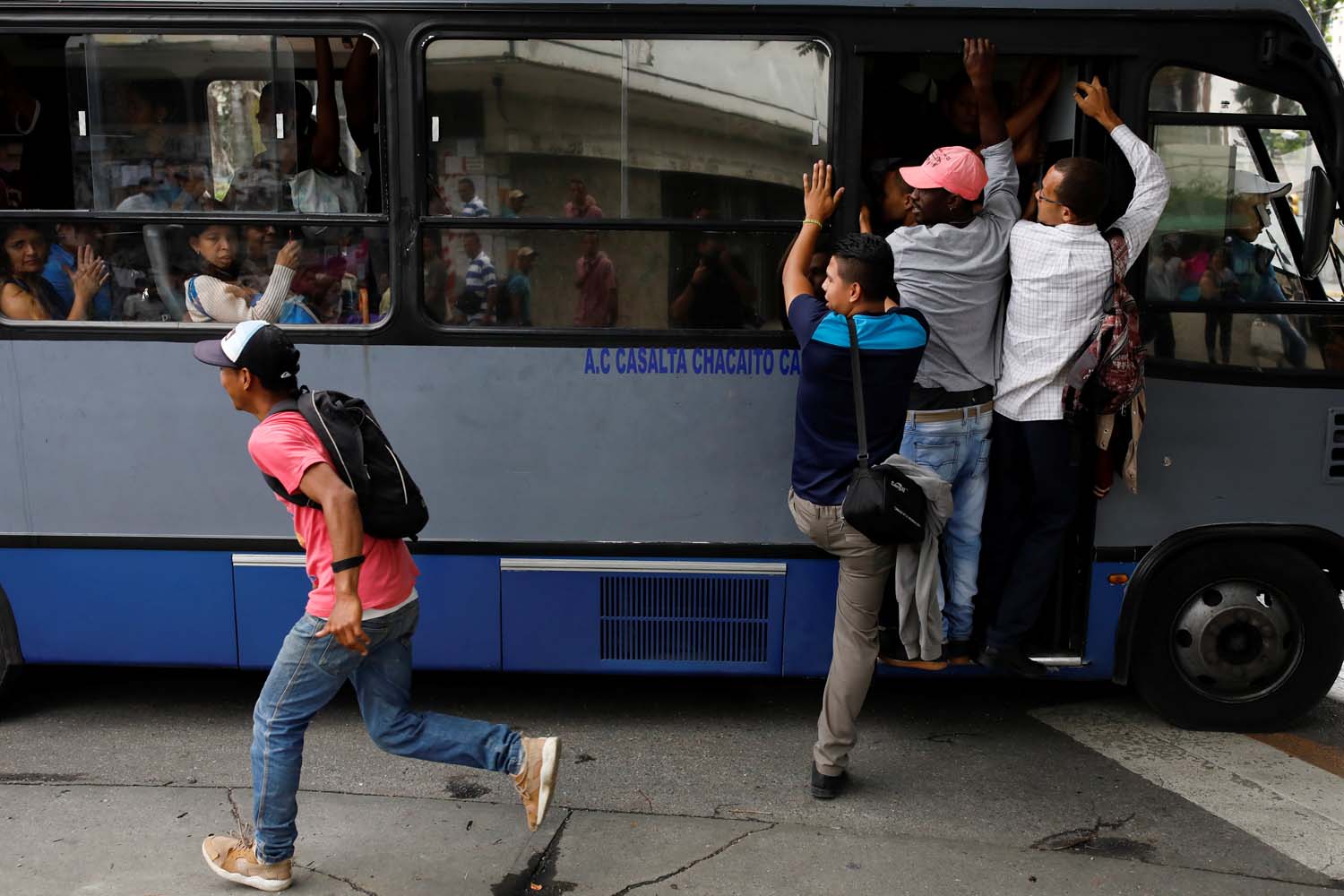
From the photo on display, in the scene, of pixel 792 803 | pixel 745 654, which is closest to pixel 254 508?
pixel 745 654

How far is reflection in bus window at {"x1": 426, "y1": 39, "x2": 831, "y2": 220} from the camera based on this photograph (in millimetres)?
4445

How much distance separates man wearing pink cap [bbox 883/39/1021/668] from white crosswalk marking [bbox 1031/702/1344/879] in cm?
79

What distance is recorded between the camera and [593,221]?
4492 millimetres

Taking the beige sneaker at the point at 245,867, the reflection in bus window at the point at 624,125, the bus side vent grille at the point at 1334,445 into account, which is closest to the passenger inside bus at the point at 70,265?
the reflection in bus window at the point at 624,125

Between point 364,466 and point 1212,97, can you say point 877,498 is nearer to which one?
point 364,466

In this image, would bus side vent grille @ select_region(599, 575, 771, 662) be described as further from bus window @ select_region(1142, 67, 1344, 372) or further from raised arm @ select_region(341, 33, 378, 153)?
raised arm @ select_region(341, 33, 378, 153)

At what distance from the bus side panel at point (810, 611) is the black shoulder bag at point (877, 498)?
0.66 meters

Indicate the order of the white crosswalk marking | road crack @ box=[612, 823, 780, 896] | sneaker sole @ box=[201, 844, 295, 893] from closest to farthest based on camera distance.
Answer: sneaker sole @ box=[201, 844, 295, 893]
road crack @ box=[612, 823, 780, 896]
the white crosswalk marking

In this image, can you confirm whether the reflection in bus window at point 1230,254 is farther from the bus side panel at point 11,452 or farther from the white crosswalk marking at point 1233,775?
the bus side panel at point 11,452

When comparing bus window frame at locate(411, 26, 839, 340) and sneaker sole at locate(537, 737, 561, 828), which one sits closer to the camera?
sneaker sole at locate(537, 737, 561, 828)

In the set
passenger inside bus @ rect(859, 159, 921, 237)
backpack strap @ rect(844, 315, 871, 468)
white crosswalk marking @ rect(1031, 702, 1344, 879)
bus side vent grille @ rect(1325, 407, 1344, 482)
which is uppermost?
passenger inside bus @ rect(859, 159, 921, 237)

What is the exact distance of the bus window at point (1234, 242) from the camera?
4465mm

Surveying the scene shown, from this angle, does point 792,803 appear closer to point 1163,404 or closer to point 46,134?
point 1163,404

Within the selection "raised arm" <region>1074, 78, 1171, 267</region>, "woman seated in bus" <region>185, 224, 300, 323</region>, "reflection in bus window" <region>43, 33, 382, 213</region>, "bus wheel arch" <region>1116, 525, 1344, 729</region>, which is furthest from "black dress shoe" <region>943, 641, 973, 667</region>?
"woman seated in bus" <region>185, 224, 300, 323</region>
